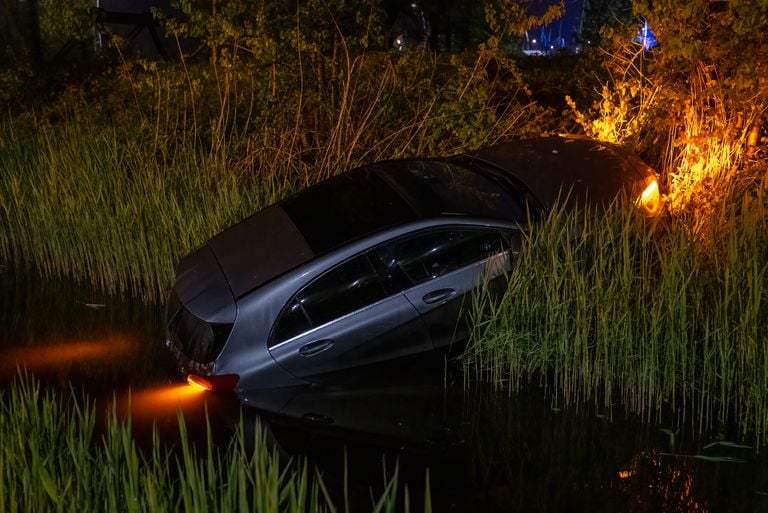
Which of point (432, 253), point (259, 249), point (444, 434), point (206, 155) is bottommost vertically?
point (444, 434)

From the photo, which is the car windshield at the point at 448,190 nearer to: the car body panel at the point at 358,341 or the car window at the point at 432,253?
the car window at the point at 432,253

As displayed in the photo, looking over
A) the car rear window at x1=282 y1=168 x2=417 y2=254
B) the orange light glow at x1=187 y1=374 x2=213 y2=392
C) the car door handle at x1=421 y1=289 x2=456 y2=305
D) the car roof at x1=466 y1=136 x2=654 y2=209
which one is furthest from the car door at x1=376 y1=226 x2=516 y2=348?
the orange light glow at x1=187 y1=374 x2=213 y2=392

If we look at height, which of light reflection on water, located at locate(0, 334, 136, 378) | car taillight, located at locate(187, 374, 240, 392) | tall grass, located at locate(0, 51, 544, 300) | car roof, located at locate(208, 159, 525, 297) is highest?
tall grass, located at locate(0, 51, 544, 300)

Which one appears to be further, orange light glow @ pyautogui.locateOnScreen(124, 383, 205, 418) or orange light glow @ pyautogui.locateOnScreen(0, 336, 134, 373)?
orange light glow @ pyautogui.locateOnScreen(0, 336, 134, 373)

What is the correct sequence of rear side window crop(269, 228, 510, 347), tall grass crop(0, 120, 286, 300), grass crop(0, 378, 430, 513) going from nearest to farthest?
grass crop(0, 378, 430, 513) < rear side window crop(269, 228, 510, 347) < tall grass crop(0, 120, 286, 300)

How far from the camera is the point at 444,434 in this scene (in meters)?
6.35

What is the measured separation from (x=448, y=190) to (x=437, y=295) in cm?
94

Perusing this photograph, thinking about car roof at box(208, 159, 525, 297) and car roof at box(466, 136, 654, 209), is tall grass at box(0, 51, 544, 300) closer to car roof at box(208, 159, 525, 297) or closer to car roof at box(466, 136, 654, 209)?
car roof at box(208, 159, 525, 297)

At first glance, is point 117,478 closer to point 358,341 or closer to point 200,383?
point 200,383

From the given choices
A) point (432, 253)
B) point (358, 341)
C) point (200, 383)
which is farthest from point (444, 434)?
point (200, 383)

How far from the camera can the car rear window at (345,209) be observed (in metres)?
7.13

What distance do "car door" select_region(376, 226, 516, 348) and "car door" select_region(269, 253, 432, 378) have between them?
0.10m

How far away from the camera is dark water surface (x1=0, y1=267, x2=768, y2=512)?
18.0ft

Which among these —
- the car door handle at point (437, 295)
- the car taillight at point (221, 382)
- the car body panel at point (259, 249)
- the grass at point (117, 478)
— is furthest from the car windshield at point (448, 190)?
the grass at point (117, 478)
